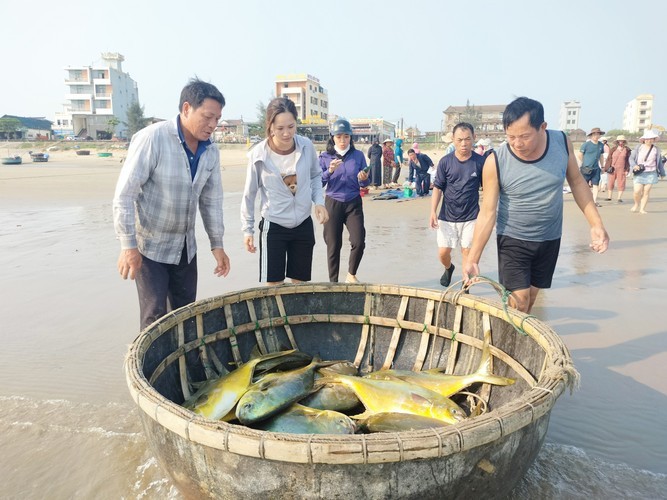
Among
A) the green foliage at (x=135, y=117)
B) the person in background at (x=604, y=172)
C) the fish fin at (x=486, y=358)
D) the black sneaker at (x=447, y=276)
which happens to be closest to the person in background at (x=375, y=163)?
the person in background at (x=604, y=172)

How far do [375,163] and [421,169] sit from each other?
169 centimetres

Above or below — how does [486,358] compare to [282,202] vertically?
below

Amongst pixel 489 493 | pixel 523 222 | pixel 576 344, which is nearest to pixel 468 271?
pixel 523 222

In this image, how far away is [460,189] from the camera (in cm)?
582

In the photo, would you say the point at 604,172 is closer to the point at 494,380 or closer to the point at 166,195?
the point at 494,380

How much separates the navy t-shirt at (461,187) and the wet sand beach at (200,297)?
3.62 feet

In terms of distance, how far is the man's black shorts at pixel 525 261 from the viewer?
3928mm

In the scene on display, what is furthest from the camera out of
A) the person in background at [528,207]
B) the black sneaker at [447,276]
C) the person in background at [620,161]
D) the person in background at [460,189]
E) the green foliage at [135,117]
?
the green foliage at [135,117]

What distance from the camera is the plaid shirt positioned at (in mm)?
3285

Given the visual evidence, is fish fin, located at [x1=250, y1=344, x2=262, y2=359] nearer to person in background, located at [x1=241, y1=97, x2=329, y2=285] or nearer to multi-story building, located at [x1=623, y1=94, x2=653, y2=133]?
person in background, located at [x1=241, y1=97, x2=329, y2=285]

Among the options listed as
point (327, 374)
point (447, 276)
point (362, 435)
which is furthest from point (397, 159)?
point (362, 435)

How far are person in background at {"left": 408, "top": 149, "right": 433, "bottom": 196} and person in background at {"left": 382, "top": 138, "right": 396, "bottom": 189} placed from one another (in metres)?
1.69

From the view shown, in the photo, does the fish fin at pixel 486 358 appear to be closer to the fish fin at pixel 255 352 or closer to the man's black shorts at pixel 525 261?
the man's black shorts at pixel 525 261

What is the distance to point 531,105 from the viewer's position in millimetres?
3414
